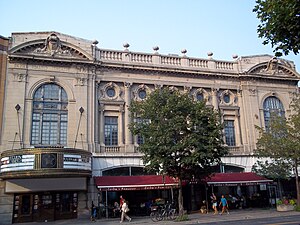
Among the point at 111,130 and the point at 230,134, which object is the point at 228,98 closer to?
the point at 230,134

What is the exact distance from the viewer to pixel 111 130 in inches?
1128

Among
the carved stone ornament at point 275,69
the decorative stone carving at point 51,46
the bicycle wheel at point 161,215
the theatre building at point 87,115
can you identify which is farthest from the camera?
Result: the carved stone ornament at point 275,69

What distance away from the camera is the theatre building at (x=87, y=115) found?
23922 millimetres

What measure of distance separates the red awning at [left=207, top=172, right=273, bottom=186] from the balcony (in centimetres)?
1185

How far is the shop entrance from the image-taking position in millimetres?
24031

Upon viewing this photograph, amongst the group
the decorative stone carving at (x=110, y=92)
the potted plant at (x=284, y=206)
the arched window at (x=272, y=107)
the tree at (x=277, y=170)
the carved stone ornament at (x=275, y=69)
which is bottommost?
the potted plant at (x=284, y=206)

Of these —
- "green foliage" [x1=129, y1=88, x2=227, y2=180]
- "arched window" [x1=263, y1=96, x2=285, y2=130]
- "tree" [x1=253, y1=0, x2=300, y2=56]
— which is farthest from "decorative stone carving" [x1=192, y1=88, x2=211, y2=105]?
"tree" [x1=253, y1=0, x2=300, y2=56]

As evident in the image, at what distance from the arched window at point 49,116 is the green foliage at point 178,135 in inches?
285

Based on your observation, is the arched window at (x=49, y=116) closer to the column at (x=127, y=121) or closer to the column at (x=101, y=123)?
the column at (x=101, y=123)

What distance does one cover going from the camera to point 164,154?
72.9 feet

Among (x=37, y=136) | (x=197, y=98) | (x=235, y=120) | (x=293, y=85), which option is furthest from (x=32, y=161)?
(x=293, y=85)

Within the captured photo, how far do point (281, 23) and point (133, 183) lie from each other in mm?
18369

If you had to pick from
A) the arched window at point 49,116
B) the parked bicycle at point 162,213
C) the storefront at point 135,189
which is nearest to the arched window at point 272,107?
the storefront at point 135,189

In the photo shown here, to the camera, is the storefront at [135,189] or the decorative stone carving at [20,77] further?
the decorative stone carving at [20,77]
